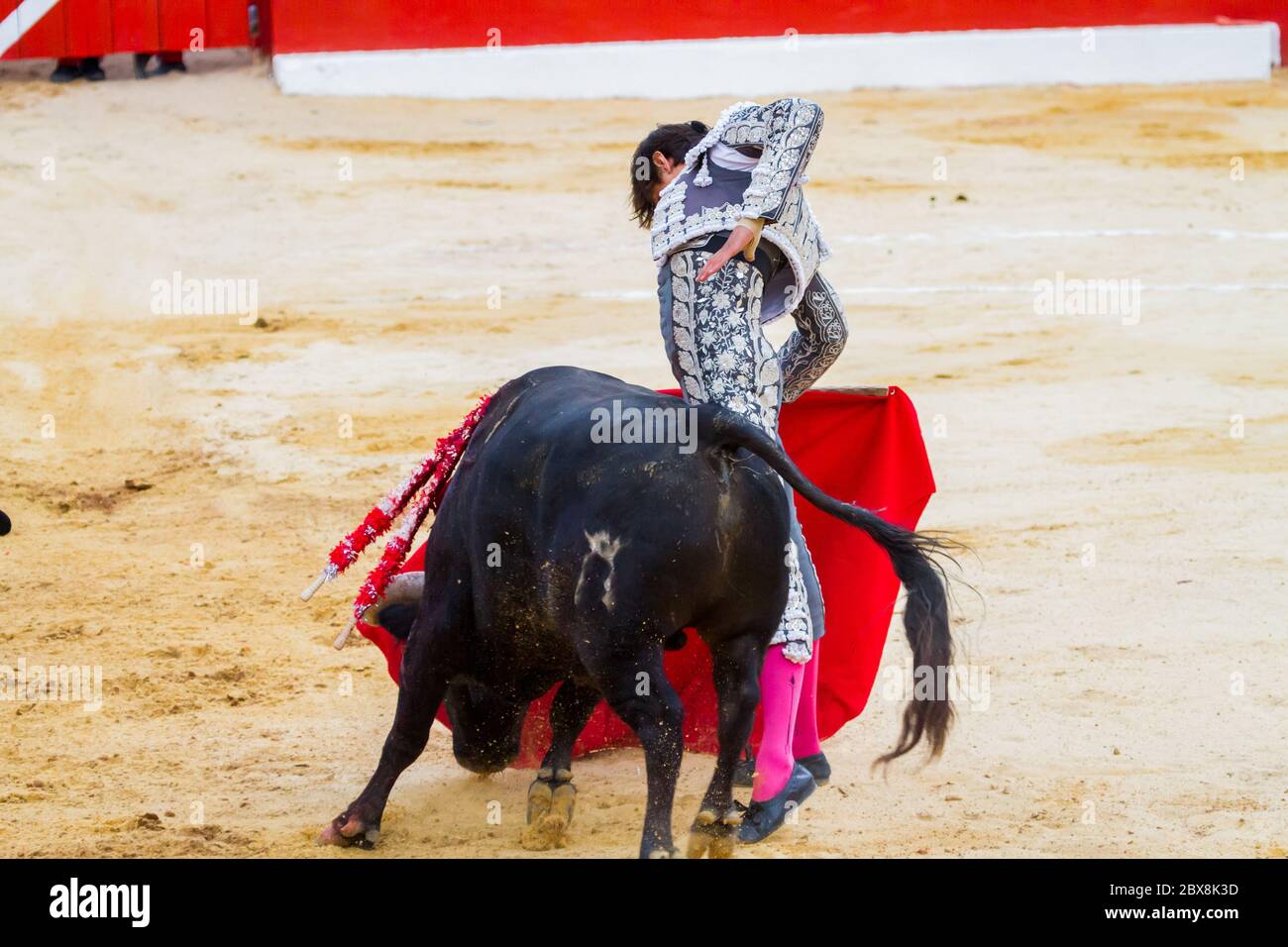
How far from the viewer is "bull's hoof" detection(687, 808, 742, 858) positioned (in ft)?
9.38

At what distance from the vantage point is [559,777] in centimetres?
331

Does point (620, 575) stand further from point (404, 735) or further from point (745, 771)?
point (745, 771)

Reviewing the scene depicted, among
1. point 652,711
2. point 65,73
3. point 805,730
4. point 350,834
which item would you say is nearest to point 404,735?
point 350,834

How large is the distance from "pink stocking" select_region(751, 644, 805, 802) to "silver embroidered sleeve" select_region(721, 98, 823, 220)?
769mm

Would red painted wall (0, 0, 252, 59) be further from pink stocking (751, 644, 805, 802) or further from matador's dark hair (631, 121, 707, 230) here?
pink stocking (751, 644, 805, 802)

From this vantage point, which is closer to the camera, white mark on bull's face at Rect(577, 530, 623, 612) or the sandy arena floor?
white mark on bull's face at Rect(577, 530, 623, 612)

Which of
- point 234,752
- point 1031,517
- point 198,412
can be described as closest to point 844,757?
point 234,752

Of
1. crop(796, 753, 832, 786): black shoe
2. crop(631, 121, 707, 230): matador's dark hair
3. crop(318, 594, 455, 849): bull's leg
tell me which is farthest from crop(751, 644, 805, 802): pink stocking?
crop(631, 121, 707, 230): matador's dark hair

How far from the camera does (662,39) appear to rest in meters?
11.2

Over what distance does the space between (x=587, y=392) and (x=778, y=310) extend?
435 mm

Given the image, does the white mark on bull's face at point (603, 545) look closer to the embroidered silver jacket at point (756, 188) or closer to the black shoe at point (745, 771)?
the embroidered silver jacket at point (756, 188)

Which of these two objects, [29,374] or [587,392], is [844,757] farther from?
[29,374]

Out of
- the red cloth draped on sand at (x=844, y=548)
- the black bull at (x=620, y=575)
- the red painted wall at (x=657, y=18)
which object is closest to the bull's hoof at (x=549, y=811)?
the black bull at (x=620, y=575)

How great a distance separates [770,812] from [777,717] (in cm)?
18
